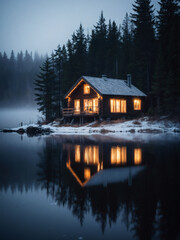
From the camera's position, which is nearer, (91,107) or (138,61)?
(91,107)

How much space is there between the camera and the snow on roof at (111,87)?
3589 centimetres

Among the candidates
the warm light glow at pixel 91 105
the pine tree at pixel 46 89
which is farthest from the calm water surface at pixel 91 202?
the pine tree at pixel 46 89

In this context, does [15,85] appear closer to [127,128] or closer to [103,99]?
[103,99]

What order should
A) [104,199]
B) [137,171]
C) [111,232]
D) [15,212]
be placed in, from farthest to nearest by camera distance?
[137,171]
[104,199]
[15,212]
[111,232]

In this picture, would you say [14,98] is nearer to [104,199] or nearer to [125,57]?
[125,57]

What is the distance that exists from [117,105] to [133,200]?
107ft

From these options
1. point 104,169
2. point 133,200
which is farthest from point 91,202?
point 104,169

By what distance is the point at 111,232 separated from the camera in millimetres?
4160

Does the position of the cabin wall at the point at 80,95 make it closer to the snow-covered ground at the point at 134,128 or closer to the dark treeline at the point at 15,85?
the snow-covered ground at the point at 134,128

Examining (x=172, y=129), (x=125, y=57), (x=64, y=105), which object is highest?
(x=125, y=57)

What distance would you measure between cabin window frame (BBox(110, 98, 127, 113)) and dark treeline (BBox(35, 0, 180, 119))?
4.50m

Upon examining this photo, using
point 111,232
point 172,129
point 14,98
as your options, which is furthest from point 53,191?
point 14,98

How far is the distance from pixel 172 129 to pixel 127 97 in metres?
12.0

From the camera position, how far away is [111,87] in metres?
37.6
